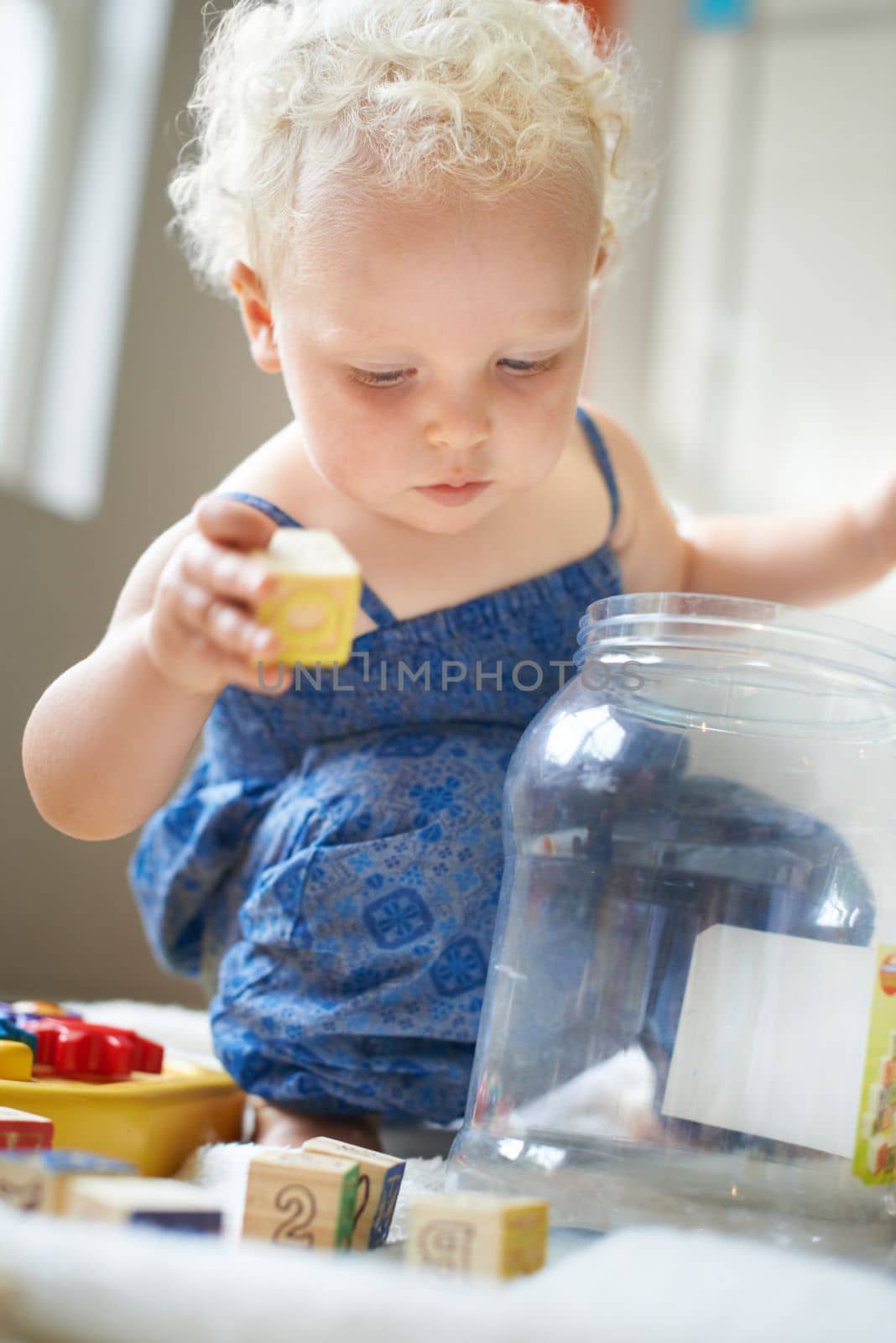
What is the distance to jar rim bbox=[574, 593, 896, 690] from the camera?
0.75 meters

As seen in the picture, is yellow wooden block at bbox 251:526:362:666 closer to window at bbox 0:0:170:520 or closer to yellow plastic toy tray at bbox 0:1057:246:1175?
yellow plastic toy tray at bbox 0:1057:246:1175

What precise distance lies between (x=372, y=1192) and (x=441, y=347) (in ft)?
1.37

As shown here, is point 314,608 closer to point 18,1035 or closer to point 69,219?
point 18,1035

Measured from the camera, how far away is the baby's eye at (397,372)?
0.73 m

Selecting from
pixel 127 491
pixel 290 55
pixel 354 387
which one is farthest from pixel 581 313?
pixel 127 491

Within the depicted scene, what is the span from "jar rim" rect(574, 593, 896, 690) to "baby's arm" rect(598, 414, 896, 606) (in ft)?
0.85

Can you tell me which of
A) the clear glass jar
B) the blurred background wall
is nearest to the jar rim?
the clear glass jar

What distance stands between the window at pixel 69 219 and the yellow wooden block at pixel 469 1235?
3.47 feet

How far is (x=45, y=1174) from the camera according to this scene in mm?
501

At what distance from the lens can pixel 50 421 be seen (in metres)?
1.44

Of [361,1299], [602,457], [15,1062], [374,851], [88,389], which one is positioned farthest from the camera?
[88,389]

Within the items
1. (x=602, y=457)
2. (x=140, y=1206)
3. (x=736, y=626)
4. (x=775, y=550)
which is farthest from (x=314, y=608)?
(x=775, y=550)

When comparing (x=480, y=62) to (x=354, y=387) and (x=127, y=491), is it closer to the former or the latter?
(x=354, y=387)

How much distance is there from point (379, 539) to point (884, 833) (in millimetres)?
377
